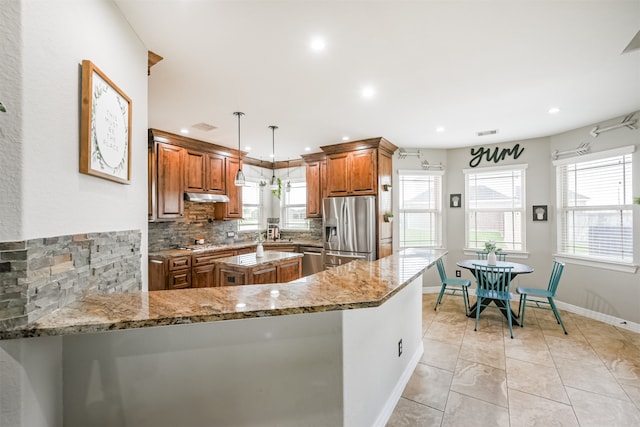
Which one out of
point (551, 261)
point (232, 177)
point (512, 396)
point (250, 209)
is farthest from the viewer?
point (250, 209)

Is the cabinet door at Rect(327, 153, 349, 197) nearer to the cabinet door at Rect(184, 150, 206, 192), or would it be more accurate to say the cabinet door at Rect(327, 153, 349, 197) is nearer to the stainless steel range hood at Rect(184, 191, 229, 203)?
the stainless steel range hood at Rect(184, 191, 229, 203)

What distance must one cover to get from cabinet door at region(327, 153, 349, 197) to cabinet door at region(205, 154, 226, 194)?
75.3 inches

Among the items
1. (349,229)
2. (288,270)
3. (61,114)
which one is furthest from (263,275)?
(61,114)

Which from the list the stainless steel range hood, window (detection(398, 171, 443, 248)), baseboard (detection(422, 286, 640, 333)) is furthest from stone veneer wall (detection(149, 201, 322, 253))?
baseboard (detection(422, 286, 640, 333))

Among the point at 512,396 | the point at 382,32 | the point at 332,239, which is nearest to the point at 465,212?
the point at 332,239

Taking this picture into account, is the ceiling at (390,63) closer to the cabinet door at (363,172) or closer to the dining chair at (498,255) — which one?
the cabinet door at (363,172)

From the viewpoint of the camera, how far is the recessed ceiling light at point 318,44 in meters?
2.04

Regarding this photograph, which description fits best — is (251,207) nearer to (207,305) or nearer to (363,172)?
(363,172)

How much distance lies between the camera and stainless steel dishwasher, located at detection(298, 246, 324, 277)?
541 cm

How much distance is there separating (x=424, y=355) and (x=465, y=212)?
10.2 ft

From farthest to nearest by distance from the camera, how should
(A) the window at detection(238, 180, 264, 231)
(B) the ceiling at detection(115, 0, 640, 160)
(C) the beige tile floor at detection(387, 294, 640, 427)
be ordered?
(A) the window at detection(238, 180, 264, 231) < (C) the beige tile floor at detection(387, 294, 640, 427) < (B) the ceiling at detection(115, 0, 640, 160)

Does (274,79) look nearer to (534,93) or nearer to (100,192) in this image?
(100,192)

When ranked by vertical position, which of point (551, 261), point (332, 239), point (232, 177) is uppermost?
point (232, 177)

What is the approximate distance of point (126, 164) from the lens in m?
1.73
